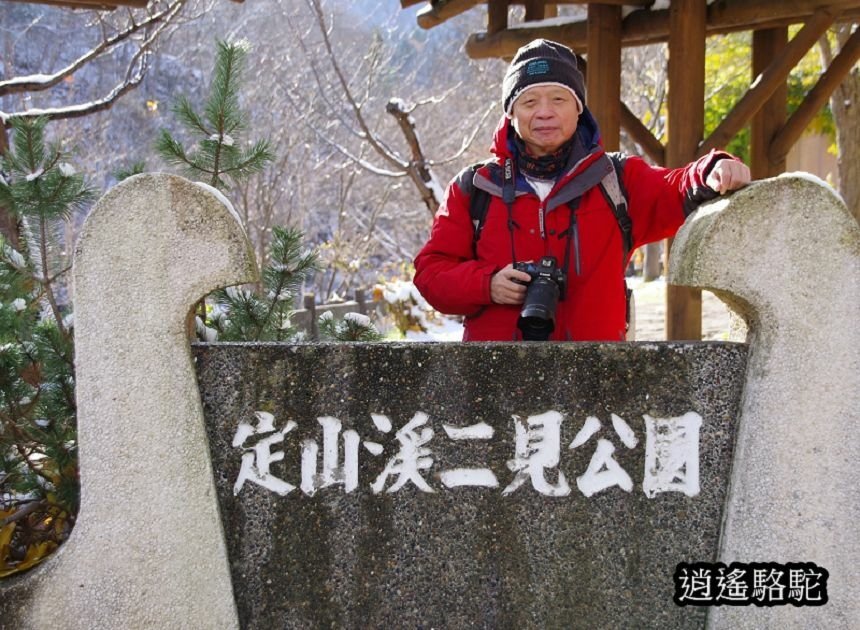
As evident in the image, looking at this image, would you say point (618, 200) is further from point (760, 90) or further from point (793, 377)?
point (760, 90)

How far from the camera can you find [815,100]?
5.27m

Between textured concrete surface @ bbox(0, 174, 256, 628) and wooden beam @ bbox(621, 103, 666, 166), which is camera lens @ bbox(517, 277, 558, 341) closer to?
textured concrete surface @ bbox(0, 174, 256, 628)

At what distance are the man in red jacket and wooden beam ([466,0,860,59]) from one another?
9.24 feet

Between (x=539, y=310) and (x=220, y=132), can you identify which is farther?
(x=220, y=132)

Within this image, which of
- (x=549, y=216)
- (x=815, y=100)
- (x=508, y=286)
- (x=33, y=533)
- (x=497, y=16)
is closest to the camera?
(x=508, y=286)

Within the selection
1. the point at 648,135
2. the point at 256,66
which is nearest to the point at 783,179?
the point at 648,135

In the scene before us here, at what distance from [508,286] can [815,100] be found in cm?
402

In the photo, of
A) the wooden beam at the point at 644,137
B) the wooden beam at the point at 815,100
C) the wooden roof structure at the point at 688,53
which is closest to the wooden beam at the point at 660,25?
the wooden roof structure at the point at 688,53

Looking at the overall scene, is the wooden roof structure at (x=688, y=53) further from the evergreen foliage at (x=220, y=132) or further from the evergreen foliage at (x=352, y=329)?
the evergreen foliage at (x=220, y=132)

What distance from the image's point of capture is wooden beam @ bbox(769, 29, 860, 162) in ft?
17.2

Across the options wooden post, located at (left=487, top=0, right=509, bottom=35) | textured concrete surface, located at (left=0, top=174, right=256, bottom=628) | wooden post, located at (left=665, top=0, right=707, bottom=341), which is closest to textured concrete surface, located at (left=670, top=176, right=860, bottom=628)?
textured concrete surface, located at (left=0, top=174, right=256, bottom=628)

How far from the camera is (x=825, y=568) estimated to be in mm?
1989

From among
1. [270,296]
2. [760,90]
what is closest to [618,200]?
[270,296]

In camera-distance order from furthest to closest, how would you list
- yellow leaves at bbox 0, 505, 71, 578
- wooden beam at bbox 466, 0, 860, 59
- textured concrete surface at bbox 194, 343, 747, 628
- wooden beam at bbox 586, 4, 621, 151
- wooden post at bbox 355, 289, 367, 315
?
wooden post at bbox 355, 289, 367, 315 < wooden beam at bbox 586, 4, 621, 151 < wooden beam at bbox 466, 0, 860, 59 < yellow leaves at bbox 0, 505, 71, 578 < textured concrete surface at bbox 194, 343, 747, 628
